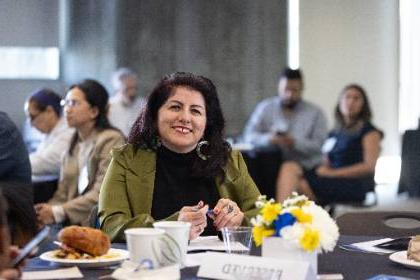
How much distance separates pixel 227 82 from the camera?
30.3 feet

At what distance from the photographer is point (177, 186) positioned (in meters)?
2.89

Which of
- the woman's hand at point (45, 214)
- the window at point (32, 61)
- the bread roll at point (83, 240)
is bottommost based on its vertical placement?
the woman's hand at point (45, 214)

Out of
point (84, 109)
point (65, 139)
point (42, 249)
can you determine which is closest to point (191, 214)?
point (42, 249)

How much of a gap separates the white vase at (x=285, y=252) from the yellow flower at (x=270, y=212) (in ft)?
0.16

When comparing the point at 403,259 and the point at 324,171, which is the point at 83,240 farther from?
the point at 324,171

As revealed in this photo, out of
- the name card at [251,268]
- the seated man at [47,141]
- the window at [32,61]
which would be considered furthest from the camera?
the window at [32,61]

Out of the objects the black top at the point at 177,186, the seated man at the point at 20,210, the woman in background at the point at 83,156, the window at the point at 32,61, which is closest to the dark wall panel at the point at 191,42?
the window at the point at 32,61

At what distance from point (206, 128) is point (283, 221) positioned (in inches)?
48.2

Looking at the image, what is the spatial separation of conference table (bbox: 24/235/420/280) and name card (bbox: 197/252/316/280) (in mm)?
56

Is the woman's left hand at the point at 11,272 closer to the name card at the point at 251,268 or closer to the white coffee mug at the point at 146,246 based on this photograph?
the white coffee mug at the point at 146,246

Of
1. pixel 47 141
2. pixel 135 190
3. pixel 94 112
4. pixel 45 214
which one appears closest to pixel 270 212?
pixel 135 190

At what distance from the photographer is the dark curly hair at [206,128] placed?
9.57 ft

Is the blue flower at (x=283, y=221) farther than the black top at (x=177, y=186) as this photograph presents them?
No

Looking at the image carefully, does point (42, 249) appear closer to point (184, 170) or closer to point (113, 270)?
→ point (113, 270)
